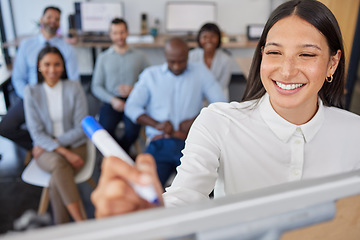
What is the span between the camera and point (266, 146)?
94cm

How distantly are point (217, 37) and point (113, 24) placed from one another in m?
0.93

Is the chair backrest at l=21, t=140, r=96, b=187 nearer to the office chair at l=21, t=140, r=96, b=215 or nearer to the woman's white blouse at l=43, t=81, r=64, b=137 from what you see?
the office chair at l=21, t=140, r=96, b=215

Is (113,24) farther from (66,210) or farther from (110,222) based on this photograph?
(110,222)

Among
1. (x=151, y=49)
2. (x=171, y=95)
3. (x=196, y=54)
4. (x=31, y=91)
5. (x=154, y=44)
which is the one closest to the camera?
(x=31, y=91)

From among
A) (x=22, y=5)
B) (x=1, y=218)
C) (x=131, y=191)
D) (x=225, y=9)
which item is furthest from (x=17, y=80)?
(x=225, y=9)

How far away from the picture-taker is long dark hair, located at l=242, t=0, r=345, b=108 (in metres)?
0.85

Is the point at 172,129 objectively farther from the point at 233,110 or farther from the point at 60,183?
the point at 233,110

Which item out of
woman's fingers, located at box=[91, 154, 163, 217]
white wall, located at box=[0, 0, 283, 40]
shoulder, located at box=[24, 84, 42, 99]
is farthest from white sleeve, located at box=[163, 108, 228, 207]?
white wall, located at box=[0, 0, 283, 40]

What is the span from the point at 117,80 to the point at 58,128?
90 centimetres

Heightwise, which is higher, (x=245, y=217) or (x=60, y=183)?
(x=245, y=217)

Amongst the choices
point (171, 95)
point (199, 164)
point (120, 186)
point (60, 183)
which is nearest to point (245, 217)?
point (120, 186)

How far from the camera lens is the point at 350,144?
968 mm

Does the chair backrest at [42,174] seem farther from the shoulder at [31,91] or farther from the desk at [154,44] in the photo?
the desk at [154,44]

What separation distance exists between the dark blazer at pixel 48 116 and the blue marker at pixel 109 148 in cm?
177
